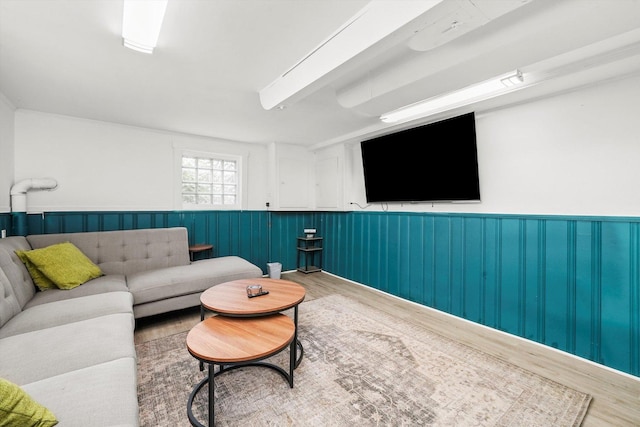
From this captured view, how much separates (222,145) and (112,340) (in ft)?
11.4

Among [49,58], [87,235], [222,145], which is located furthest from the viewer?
[222,145]

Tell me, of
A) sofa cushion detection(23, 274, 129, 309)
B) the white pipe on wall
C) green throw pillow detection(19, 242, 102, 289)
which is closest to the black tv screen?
sofa cushion detection(23, 274, 129, 309)

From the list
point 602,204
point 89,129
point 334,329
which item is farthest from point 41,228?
point 602,204

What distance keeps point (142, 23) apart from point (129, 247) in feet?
8.57

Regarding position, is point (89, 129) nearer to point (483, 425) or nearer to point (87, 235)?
point (87, 235)

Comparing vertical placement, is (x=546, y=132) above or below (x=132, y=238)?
above

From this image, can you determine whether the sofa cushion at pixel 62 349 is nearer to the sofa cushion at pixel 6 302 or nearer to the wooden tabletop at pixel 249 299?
the sofa cushion at pixel 6 302

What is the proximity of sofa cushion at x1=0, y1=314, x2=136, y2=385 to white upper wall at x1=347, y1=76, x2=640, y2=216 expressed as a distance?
3.45 metres

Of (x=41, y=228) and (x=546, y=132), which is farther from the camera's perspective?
(x=41, y=228)

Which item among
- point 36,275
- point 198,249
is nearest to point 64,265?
point 36,275

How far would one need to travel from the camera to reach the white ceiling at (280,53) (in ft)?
4.76

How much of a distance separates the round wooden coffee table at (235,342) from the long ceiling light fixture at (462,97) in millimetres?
2277

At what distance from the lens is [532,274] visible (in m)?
2.46

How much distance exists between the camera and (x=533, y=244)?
2.46m
